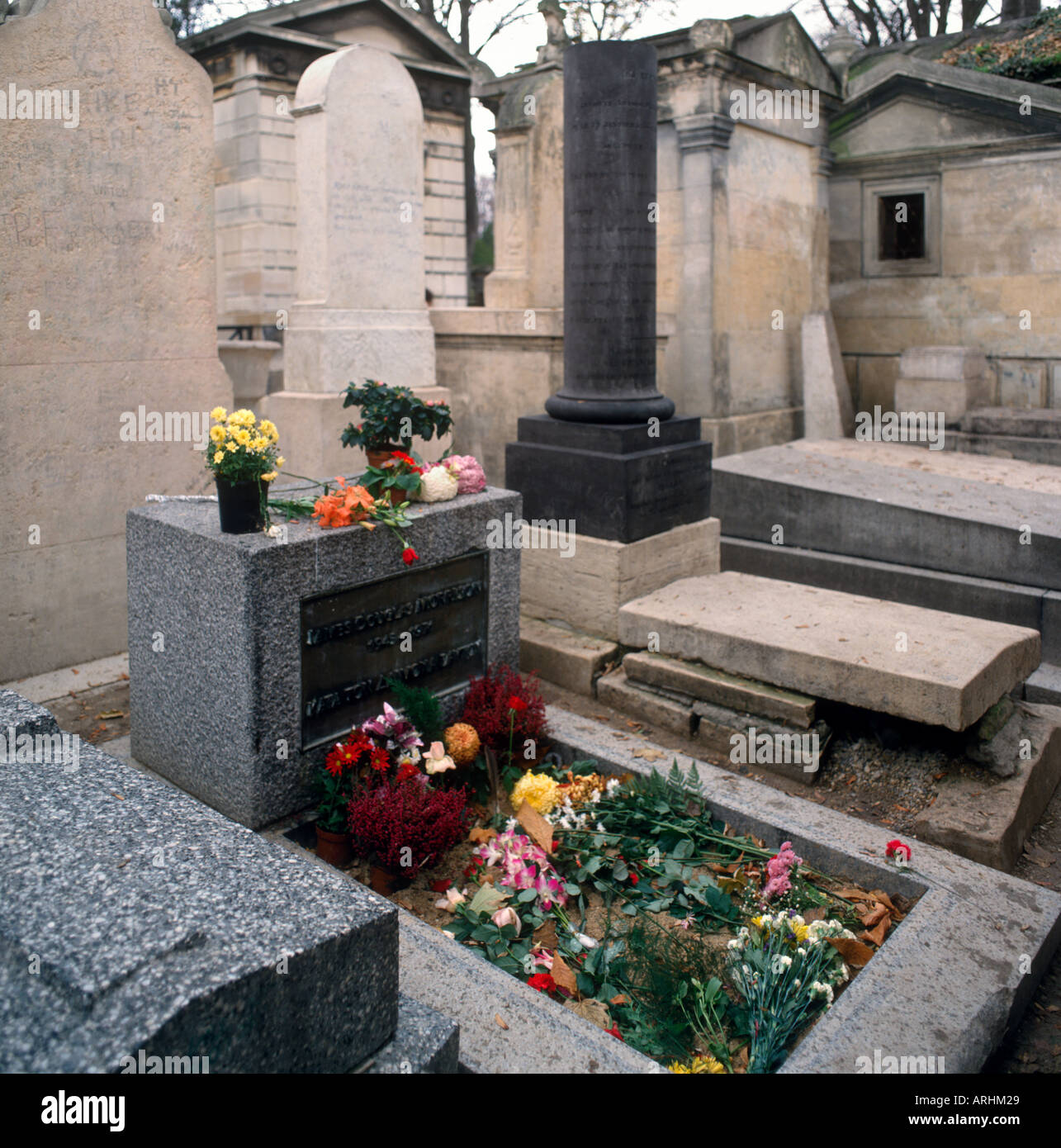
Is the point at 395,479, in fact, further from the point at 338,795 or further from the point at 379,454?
the point at 338,795

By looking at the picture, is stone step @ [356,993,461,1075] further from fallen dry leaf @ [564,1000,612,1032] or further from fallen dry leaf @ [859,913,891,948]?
fallen dry leaf @ [859,913,891,948]

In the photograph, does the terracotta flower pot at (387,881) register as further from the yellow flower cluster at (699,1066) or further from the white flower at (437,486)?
the white flower at (437,486)

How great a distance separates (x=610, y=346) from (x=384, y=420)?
1.91 meters

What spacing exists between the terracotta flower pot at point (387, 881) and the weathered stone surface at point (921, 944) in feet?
3.97

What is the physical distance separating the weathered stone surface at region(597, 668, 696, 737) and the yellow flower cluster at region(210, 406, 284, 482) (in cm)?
227

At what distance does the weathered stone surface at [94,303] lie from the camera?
221 inches

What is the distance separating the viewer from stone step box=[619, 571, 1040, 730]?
15.4ft

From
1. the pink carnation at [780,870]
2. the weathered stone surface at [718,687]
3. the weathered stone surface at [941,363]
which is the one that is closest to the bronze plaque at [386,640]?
the weathered stone surface at [718,687]

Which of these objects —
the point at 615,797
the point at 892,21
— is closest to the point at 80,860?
the point at 615,797

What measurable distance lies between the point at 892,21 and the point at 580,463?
92.7 ft

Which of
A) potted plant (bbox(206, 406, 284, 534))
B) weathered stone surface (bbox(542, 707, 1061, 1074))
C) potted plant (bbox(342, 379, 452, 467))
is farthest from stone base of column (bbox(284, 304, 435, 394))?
weathered stone surface (bbox(542, 707, 1061, 1074))

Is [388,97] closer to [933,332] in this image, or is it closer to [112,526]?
[112,526]
